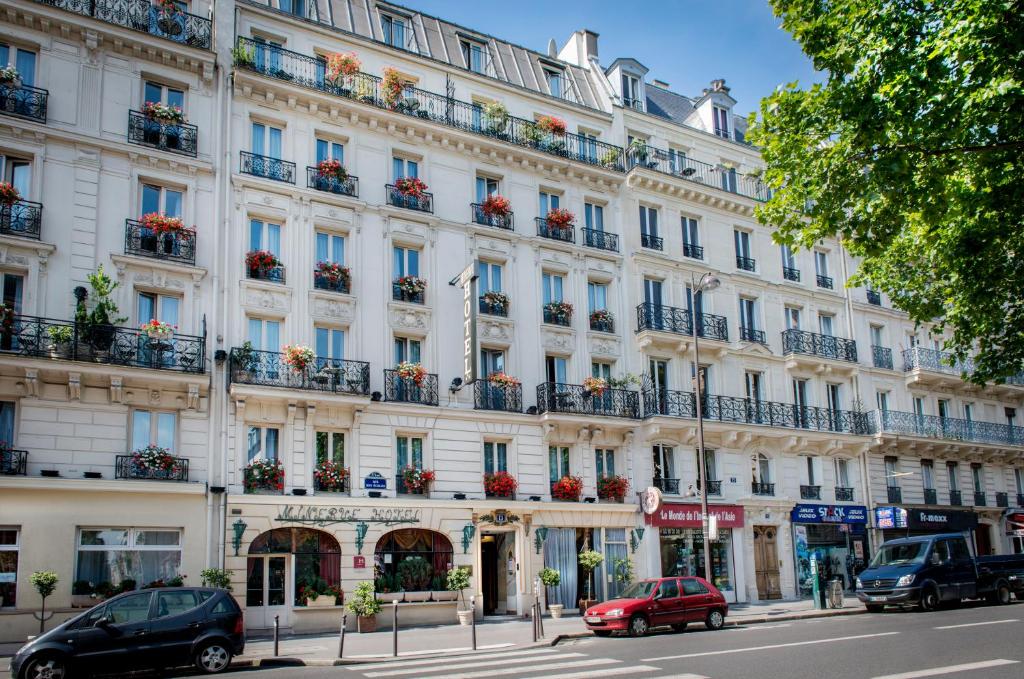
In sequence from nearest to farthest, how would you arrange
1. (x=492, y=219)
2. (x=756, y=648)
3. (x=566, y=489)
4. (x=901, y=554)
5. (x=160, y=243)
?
(x=756, y=648) < (x=160, y=243) < (x=901, y=554) < (x=566, y=489) < (x=492, y=219)

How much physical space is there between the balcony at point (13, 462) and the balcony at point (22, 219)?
4.99 meters

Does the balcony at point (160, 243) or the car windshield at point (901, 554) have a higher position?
the balcony at point (160, 243)

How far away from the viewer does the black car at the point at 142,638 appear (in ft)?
44.8

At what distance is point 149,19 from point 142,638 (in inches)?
651

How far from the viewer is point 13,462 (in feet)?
64.0

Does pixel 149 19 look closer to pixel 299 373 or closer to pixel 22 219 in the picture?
pixel 22 219

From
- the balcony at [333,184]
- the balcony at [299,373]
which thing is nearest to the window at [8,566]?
the balcony at [299,373]

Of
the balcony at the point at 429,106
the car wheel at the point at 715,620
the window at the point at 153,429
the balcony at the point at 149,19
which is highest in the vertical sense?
the balcony at the point at 149,19

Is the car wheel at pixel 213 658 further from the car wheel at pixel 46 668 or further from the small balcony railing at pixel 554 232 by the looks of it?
the small balcony railing at pixel 554 232

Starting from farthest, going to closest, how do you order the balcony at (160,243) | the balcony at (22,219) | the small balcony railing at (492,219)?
the small balcony railing at (492,219) < the balcony at (160,243) < the balcony at (22,219)

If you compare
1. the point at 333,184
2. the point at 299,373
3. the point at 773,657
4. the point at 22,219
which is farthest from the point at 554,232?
the point at 773,657

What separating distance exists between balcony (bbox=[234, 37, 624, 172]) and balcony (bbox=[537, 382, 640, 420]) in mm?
7756

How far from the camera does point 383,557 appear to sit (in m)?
23.7

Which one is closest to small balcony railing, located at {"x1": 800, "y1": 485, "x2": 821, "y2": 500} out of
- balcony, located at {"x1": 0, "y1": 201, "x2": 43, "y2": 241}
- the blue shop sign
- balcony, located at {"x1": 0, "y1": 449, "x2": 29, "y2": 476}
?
the blue shop sign
